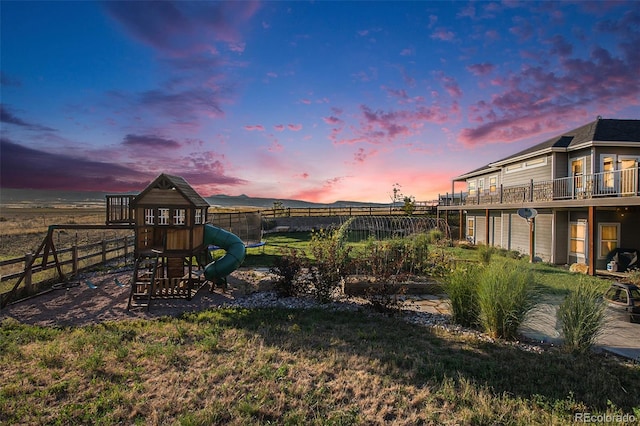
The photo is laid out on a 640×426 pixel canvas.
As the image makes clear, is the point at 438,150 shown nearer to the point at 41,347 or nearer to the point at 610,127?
the point at 610,127

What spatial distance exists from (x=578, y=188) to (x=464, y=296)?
1248 cm

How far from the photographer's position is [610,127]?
14828 mm

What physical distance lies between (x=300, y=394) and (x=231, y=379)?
98 centimetres

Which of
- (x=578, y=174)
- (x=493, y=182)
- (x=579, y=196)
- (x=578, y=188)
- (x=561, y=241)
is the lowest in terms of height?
(x=561, y=241)

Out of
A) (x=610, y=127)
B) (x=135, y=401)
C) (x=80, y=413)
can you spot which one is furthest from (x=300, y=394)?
(x=610, y=127)

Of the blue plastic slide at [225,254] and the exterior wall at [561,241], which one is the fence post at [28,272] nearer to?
the blue plastic slide at [225,254]

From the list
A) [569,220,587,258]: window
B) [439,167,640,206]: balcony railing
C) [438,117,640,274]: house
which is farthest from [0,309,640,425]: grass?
[569,220,587,258]: window

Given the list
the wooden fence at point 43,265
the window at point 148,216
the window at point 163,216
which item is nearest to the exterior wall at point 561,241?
the window at point 163,216

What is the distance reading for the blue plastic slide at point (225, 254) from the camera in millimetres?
8211

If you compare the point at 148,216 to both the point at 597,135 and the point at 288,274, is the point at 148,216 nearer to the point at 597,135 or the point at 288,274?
the point at 288,274

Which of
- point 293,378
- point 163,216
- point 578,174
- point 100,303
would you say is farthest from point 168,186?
point 578,174

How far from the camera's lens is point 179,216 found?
26.5 ft

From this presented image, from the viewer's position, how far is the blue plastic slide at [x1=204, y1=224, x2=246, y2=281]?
8.21m

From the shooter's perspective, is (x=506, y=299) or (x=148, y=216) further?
(x=148, y=216)
